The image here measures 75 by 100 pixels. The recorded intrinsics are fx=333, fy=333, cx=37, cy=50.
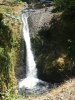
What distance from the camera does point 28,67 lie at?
21.1 meters

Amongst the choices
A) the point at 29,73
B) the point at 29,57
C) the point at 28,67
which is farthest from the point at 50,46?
the point at 29,73

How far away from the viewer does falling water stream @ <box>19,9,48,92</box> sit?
60.1 ft

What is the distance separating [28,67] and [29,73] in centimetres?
49

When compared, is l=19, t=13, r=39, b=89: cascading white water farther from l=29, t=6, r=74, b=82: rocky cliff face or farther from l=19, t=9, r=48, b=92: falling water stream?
l=29, t=6, r=74, b=82: rocky cliff face

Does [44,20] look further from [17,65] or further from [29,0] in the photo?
[29,0]

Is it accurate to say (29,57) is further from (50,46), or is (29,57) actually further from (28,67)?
(50,46)

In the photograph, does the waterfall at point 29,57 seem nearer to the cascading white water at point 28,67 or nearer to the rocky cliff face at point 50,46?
the cascading white water at point 28,67

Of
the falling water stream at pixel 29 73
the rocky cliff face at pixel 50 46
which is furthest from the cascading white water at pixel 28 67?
the rocky cliff face at pixel 50 46

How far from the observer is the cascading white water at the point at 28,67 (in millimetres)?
18952

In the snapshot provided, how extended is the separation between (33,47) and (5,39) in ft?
23.0

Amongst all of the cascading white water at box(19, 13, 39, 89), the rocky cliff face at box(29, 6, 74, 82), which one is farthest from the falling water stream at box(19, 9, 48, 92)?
the rocky cliff face at box(29, 6, 74, 82)

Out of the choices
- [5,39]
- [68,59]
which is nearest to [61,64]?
[68,59]

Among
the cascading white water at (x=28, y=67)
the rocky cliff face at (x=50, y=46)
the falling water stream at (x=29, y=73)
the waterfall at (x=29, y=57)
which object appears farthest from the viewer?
the waterfall at (x=29, y=57)

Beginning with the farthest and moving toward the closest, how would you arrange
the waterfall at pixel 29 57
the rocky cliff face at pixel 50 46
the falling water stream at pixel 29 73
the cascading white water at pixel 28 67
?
the waterfall at pixel 29 57, the rocky cliff face at pixel 50 46, the cascading white water at pixel 28 67, the falling water stream at pixel 29 73
